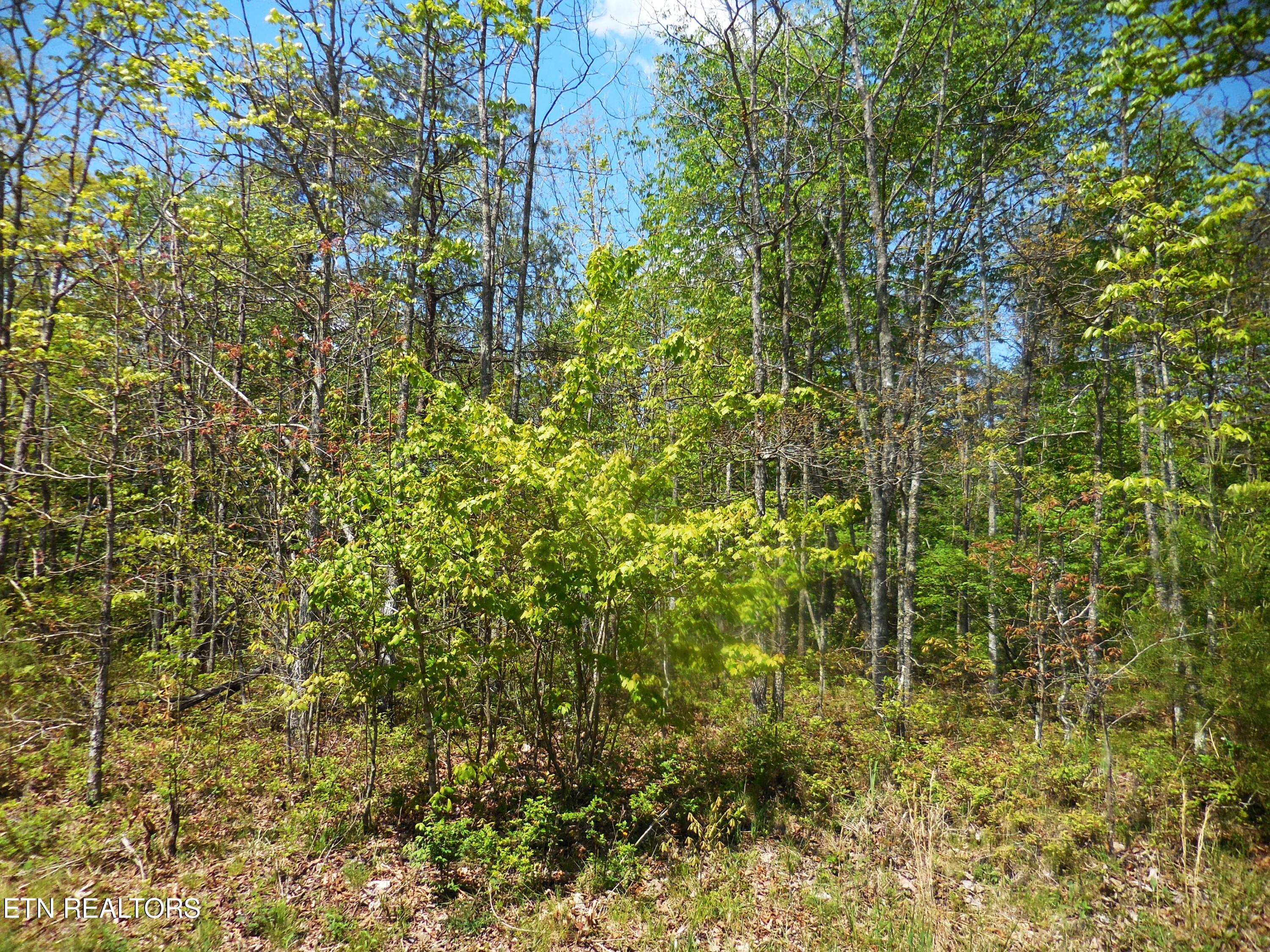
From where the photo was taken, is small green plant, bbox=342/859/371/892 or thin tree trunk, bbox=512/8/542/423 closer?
small green plant, bbox=342/859/371/892

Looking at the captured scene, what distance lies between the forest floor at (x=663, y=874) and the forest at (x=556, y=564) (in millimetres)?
40

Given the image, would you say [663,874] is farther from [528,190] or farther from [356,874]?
[528,190]

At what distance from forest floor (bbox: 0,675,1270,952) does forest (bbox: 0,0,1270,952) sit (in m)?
0.04

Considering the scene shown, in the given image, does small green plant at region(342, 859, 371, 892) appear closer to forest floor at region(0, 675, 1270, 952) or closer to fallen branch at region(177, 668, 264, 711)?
forest floor at region(0, 675, 1270, 952)

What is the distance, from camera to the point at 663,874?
5.17 m

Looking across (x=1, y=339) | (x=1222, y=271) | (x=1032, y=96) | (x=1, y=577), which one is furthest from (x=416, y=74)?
(x=1222, y=271)

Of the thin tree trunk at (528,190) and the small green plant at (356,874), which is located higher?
the thin tree trunk at (528,190)

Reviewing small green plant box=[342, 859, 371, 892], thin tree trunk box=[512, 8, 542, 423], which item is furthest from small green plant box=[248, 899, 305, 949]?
thin tree trunk box=[512, 8, 542, 423]

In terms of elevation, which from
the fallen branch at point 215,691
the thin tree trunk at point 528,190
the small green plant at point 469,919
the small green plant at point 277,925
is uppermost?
the thin tree trunk at point 528,190

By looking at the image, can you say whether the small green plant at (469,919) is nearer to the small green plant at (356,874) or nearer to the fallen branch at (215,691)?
the small green plant at (356,874)

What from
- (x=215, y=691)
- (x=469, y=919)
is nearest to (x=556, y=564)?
(x=469, y=919)

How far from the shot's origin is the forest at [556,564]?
4.58 metres

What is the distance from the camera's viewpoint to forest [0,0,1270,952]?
4.58 metres

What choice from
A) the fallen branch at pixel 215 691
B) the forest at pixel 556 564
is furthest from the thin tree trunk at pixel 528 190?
the fallen branch at pixel 215 691
